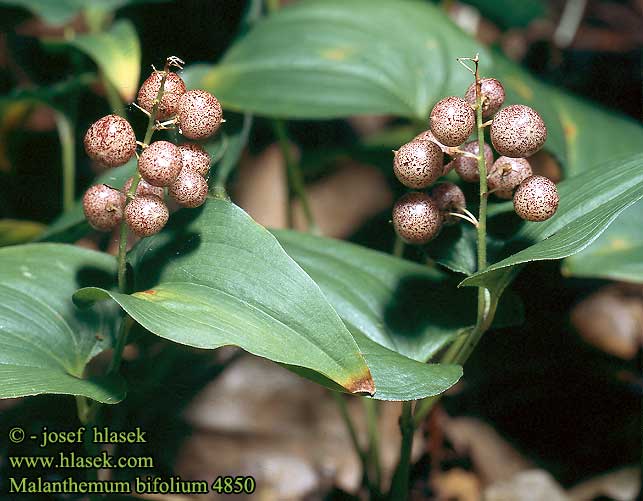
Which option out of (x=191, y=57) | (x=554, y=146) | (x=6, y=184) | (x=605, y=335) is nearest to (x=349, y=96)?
(x=554, y=146)

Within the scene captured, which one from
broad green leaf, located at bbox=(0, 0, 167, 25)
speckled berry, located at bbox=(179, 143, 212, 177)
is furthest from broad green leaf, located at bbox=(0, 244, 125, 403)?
broad green leaf, located at bbox=(0, 0, 167, 25)

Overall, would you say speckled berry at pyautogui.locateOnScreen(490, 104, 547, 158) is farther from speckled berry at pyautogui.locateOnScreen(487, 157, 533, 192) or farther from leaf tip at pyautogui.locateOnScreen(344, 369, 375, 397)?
leaf tip at pyautogui.locateOnScreen(344, 369, 375, 397)

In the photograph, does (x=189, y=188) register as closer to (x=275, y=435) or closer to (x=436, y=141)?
(x=436, y=141)

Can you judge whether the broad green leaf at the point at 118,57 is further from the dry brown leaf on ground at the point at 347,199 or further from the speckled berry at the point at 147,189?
the dry brown leaf on ground at the point at 347,199

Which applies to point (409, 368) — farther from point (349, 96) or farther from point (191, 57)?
point (191, 57)

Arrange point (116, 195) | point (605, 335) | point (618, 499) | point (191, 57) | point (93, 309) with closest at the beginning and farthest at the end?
1. point (116, 195)
2. point (93, 309)
3. point (618, 499)
4. point (605, 335)
5. point (191, 57)

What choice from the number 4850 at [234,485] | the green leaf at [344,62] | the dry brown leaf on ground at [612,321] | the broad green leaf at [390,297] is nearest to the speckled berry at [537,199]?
the broad green leaf at [390,297]
